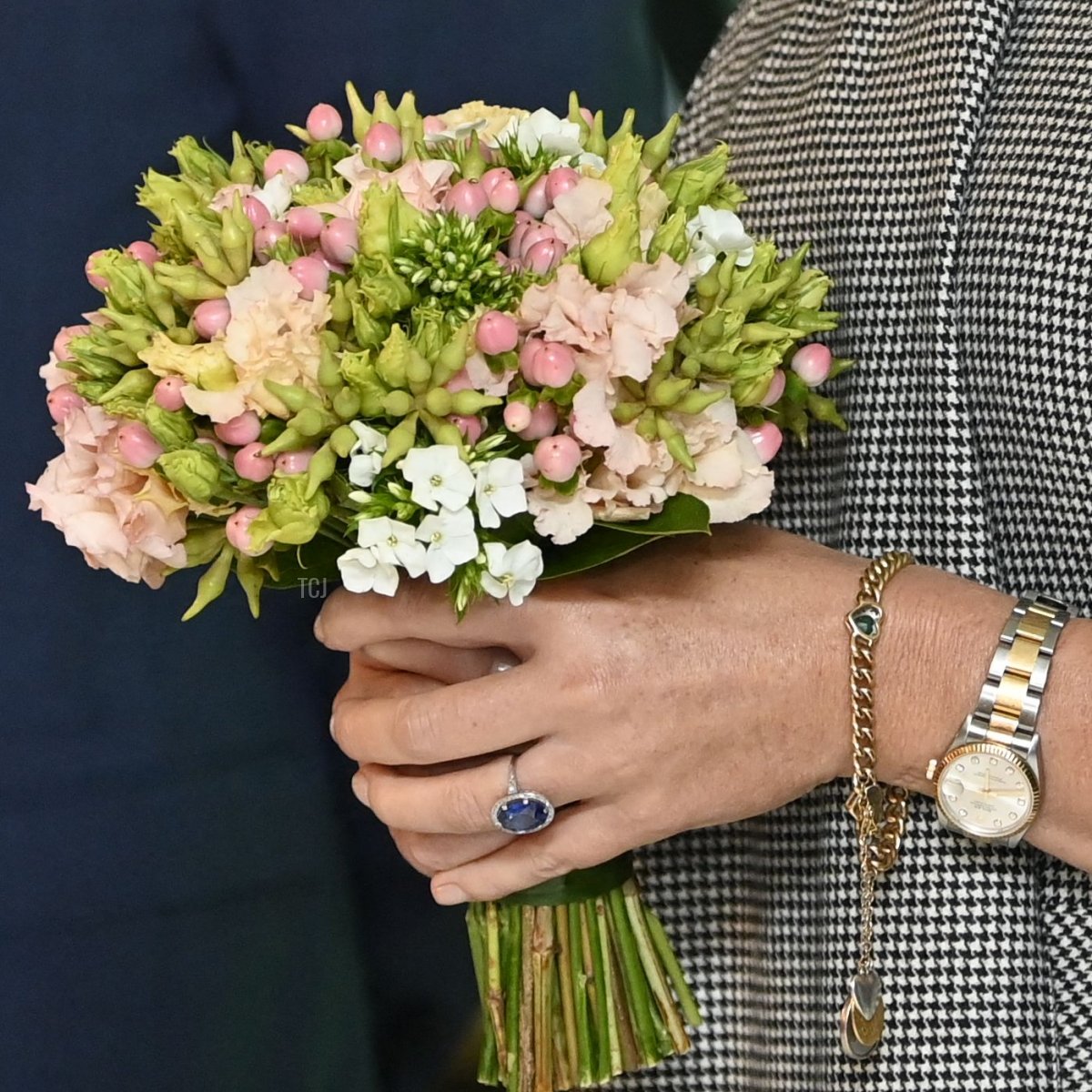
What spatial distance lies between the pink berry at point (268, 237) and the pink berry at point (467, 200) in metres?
0.09

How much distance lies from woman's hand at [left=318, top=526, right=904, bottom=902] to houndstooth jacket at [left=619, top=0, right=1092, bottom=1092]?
0.12 meters

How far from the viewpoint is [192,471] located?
0.62 meters

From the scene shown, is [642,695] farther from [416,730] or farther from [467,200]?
[467,200]

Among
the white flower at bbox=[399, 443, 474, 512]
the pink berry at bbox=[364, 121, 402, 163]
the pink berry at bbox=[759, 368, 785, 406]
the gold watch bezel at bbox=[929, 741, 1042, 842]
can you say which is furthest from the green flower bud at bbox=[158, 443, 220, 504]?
the gold watch bezel at bbox=[929, 741, 1042, 842]

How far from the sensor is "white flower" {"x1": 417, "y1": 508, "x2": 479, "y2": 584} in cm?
61

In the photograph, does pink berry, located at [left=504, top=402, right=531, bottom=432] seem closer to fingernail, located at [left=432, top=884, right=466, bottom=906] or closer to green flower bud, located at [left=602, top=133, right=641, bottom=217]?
green flower bud, located at [left=602, top=133, right=641, bottom=217]

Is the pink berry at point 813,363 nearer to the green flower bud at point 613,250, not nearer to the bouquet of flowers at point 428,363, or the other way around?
the bouquet of flowers at point 428,363

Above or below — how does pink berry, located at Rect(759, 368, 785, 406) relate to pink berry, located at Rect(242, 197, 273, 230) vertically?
below

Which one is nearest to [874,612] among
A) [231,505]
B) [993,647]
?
[993,647]

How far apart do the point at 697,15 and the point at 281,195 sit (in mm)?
778

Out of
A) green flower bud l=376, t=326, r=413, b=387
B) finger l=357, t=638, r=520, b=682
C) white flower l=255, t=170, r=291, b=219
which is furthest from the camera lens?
finger l=357, t=638, r=520, b=682

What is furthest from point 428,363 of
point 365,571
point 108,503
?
point 108,503

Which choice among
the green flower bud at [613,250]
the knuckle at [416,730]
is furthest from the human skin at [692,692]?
the green flower bud at [613,250]

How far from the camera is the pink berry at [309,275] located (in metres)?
0.64
